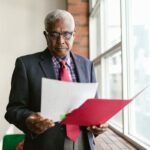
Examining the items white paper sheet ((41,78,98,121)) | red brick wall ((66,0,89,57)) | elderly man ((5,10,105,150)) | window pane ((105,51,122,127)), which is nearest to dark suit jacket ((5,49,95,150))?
elderly man ((5,10,105,150))

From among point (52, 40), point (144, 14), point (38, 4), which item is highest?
point (38, 4)

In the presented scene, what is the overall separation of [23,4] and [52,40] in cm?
393

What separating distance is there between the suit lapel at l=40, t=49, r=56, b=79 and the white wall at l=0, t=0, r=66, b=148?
3.66 meters

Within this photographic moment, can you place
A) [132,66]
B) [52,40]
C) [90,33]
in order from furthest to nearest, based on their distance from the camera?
[90,33]
[132,66]
[52,40]

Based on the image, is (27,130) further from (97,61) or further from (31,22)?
(31,22)

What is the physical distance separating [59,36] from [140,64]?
1362 mm

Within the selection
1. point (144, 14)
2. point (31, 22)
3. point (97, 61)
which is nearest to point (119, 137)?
point (144, 14)

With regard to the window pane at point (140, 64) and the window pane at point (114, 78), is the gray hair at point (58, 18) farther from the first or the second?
the window pane at point (114, 78)

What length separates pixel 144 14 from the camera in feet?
8.05

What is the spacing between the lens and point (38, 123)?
3.76 feet

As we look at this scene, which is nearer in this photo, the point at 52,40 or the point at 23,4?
the point at 52,40

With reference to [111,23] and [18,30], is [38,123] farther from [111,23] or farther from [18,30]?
[18,30]

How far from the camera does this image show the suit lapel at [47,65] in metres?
1.36

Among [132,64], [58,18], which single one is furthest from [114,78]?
[58,18]
